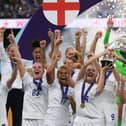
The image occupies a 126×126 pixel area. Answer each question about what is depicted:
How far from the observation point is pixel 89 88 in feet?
26.5

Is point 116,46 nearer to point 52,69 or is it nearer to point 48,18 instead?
point 52,69

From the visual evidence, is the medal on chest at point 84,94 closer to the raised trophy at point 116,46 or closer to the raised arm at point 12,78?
the raised trophy at point 116,46

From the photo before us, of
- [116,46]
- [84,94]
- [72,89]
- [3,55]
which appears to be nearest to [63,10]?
[3,55]

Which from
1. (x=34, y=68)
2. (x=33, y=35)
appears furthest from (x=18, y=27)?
(x=34, y=68)

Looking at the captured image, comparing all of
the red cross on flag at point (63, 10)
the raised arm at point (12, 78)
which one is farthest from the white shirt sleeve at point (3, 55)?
the red cross on flag at point (63, 10)

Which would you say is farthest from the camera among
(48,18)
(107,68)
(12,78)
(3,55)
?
(48,18)

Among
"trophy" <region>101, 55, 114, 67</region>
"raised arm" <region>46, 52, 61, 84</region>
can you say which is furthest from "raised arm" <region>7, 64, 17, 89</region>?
"trophy" <region>101, 55, 114, 67</region>

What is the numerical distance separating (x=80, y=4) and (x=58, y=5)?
1.27 feet

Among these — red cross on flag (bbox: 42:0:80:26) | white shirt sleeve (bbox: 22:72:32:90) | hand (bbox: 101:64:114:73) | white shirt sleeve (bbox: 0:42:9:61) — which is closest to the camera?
hand (bbox: 101:64:114:73)

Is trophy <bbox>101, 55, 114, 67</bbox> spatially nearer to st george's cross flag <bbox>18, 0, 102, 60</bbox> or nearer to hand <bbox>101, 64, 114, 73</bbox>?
hand <bbox>101, 64, 114, 73</bbox>

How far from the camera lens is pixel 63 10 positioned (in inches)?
436

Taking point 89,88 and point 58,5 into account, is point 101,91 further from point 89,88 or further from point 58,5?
point 58,5

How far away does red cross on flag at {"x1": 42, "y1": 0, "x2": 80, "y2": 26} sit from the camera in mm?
11023

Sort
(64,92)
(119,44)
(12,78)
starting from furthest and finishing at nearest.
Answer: (12,78), (64,92), (119,44)
